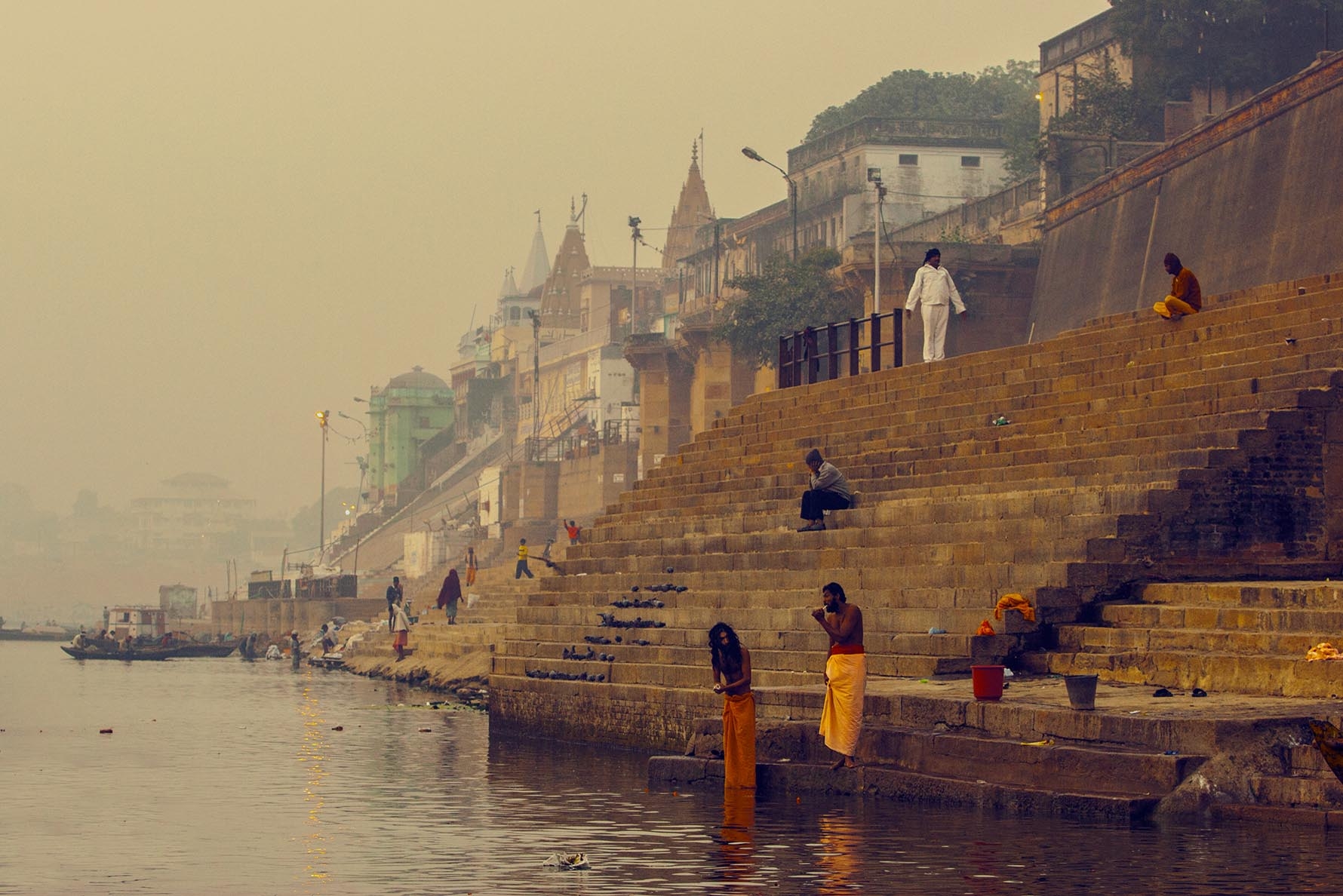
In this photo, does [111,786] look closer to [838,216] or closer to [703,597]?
[703,597]

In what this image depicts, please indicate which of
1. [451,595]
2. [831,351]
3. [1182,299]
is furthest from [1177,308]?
[451,595]

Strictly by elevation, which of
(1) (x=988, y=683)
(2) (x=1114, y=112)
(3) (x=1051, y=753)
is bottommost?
(3) (x=1051, y=753)

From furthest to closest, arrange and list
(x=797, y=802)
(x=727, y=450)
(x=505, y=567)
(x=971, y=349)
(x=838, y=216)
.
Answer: (x=838, y=216)
(x=505, y=567)
(x=971, y=349)
(x=727, y=450)
(x=797, y=802)

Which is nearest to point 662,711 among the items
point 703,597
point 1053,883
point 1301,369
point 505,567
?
point 703,597

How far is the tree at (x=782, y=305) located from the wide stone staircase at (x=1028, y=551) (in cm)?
2470

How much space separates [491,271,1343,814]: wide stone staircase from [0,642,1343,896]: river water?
780mm

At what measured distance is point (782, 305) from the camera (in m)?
46.4

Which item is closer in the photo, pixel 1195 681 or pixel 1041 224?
pixel 1195 681

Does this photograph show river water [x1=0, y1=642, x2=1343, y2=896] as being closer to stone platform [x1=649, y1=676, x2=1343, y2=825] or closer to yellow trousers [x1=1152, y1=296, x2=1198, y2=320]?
stone platform [x1=649, y1=676, x2=1343, y2=825]

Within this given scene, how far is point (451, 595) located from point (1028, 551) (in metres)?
22.9

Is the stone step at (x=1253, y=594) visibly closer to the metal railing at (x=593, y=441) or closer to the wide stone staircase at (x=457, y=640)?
the wide stone staircase at (x=457, y=640)

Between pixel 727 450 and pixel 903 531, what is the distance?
615cm

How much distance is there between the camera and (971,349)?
3569 cm

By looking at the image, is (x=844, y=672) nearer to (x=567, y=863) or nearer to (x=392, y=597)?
(x=567, y=863)
